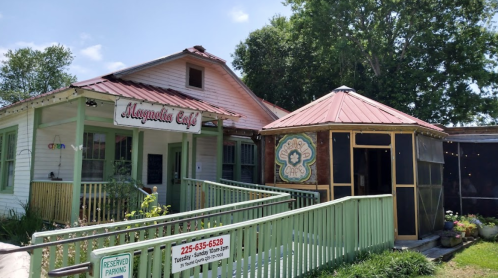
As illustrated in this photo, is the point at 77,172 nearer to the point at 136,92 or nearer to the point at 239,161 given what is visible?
the point at 136,92

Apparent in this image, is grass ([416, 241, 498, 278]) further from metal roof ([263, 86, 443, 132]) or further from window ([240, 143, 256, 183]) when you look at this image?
window ([240, 143, 256, 183])

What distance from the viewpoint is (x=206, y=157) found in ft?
42.9

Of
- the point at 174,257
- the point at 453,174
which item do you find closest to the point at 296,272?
the point at 174,257

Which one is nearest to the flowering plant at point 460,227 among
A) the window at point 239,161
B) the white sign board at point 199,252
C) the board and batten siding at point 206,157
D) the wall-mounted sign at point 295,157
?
the wall-mounted sign at point 295,157

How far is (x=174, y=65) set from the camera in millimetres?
12547

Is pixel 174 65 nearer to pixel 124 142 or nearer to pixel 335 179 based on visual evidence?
pixel 124 142

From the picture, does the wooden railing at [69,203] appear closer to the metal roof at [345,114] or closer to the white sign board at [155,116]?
the white sign board at [155,116]

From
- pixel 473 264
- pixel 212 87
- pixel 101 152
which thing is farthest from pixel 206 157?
pixel 473 264

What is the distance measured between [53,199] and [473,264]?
9.13 meters

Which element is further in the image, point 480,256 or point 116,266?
point 480,256

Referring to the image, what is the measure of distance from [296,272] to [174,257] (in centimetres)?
226

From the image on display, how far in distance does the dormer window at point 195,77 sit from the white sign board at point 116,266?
1000 cm

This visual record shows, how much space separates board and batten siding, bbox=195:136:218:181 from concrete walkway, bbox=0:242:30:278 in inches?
263

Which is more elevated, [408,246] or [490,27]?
[490,27]
